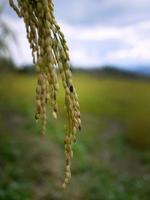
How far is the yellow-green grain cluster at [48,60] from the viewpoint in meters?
1.92

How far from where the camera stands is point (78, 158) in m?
12.3

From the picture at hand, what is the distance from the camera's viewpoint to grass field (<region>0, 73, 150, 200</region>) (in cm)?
927

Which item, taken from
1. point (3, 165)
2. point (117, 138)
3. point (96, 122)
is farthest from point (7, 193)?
point (96, 122)

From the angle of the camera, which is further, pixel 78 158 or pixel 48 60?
pixel 78 158

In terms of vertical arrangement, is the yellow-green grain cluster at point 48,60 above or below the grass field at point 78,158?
above

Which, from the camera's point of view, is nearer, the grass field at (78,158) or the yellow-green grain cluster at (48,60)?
the yellow-green grain cluster at (48,60)

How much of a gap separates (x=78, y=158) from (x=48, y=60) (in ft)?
34.4

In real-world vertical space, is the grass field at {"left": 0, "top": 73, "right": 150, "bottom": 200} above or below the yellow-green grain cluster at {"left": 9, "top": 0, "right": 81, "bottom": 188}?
below

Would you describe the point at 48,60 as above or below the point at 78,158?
above

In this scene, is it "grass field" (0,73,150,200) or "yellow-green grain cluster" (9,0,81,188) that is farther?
"grass field" (0,73,150,200)

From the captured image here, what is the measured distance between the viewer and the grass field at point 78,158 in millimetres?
9266

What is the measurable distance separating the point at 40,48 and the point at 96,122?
2089cm

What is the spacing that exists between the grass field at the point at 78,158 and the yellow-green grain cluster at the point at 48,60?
258 inches

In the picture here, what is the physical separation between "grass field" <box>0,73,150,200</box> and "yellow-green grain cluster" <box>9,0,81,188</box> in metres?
6.56
